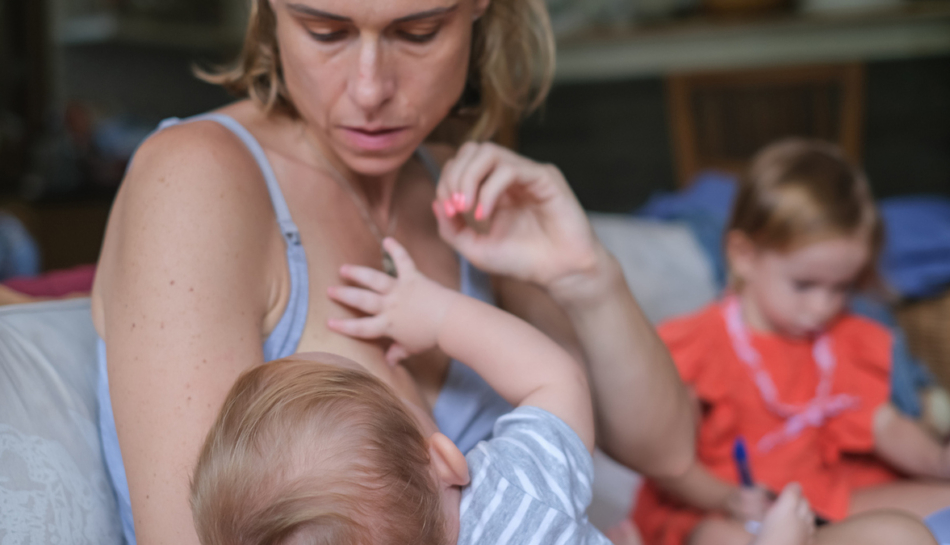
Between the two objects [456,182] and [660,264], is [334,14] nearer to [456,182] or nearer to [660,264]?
[456,182]

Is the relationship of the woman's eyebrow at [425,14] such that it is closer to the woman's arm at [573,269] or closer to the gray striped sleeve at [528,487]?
the woman's arm at [573,269]

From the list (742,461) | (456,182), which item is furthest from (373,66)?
(742,461)

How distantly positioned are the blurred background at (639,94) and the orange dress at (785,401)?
5.68ft

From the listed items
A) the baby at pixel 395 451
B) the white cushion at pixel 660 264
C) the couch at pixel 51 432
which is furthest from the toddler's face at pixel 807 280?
the couch at pixel 51 432

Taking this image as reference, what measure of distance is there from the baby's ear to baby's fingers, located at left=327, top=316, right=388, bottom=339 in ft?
0.59

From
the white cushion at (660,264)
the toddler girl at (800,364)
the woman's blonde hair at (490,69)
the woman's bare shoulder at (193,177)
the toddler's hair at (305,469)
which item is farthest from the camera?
the white cushion at (660,264)

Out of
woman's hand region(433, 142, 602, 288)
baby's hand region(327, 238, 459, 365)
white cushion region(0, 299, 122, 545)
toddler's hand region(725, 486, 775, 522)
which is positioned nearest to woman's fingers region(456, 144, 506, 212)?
woman's hand region(433, 142, 602, 288)

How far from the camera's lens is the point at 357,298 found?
902 mm

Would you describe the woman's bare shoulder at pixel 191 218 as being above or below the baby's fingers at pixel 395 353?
above

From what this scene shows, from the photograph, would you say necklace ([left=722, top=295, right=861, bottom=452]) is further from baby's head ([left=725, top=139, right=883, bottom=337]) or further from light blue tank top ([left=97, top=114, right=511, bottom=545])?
light blue tank top ([left=97, top=114, right=511, bottom=545])

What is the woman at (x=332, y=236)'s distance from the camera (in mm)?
738

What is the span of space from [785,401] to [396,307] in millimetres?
1059

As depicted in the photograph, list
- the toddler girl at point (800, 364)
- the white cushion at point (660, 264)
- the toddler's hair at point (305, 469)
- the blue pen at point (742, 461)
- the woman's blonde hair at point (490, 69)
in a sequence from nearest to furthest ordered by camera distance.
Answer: the toddler's hair at point (305, 469) → the woman's blonde hair at point (490, 69) → the blue pen at point (742, 461) → the toddler girl at point (800, 364) → the white cushion at point (660, 264)

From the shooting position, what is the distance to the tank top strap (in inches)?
34.3
